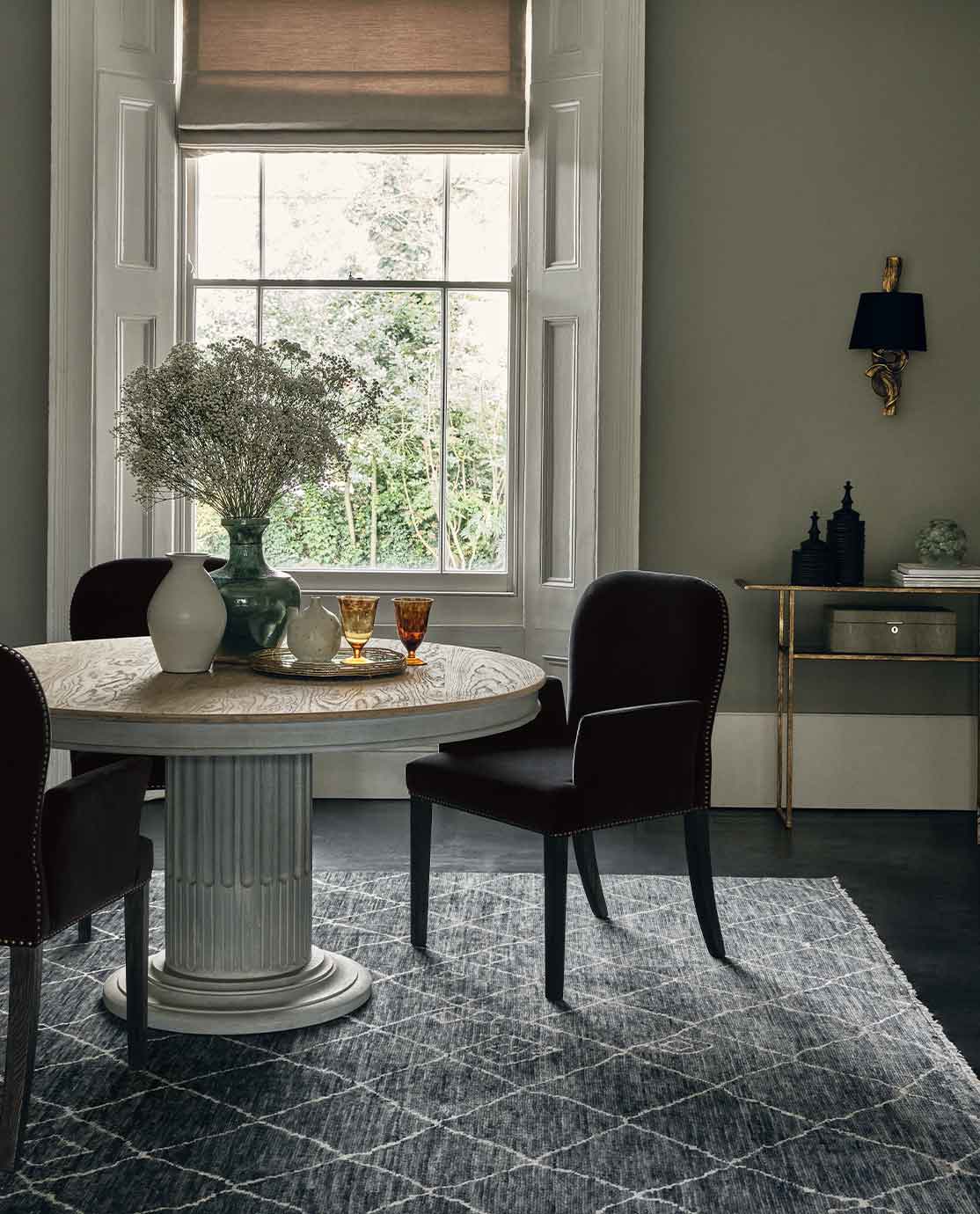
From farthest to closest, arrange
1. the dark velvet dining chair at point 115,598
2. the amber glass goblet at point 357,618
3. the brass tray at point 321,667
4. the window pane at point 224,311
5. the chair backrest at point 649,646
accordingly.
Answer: the window pane at point 224,311, the dark velvet dining chair at point 115,598, the chair backrest at point 649,646, the amber glass goblet at point 357,618, the brass tray at point 321,667

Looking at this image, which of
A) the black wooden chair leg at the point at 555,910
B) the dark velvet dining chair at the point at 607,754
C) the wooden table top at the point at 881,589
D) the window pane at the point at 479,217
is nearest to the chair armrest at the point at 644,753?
the dark velvet dining chair at the point at 607,754

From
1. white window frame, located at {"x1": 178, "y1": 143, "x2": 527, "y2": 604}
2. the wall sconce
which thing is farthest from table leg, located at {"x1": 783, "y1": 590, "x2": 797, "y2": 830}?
white window frame, located at {"x1": 178, "y1": 143, "x2": 527, "y2": 604}

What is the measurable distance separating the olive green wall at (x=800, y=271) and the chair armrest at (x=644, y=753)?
Result: 1.88 m

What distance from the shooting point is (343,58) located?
4.78 meters

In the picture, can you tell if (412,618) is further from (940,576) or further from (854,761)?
(854,761)

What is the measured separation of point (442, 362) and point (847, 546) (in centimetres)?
167

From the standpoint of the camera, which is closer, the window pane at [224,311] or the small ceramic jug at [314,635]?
the small ceramic jug at [314,635]

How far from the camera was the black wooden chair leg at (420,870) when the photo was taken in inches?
128

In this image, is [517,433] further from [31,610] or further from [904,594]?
[31,610]

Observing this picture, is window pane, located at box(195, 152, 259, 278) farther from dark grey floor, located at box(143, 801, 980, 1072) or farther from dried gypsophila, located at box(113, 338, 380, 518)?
dried gypsophila, located at box(113, 338, 380, 518)

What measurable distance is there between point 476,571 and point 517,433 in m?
0.55

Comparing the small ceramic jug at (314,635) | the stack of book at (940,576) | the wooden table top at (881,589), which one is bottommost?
the small ceramic jug at (314,635)

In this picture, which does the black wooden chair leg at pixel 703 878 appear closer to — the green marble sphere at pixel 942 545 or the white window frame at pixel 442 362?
the green marble sphere at pixel 942 545

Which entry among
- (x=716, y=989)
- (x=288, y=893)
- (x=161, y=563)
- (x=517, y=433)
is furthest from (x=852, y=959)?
(x=517, y=433)
